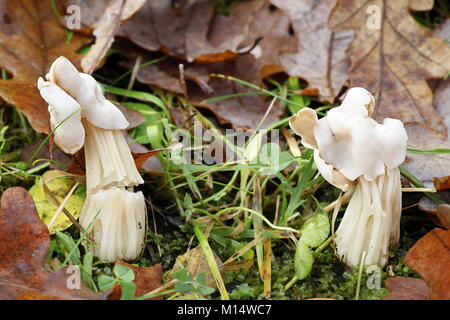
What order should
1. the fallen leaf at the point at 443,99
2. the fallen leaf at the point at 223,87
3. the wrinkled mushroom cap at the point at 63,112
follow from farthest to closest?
the fallen leaf at the point at 223,87
the fallen leaf at the point at 443,99
the wrinkled mushroom cap at the point at 63,112

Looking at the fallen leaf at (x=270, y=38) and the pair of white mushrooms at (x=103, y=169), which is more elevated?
the fallen leaf at (x=270, y=38)

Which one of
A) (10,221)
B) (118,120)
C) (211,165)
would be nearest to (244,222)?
(211,165)

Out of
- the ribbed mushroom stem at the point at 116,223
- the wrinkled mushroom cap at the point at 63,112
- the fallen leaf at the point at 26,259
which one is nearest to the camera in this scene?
the fallen leaf at the point at 26,259

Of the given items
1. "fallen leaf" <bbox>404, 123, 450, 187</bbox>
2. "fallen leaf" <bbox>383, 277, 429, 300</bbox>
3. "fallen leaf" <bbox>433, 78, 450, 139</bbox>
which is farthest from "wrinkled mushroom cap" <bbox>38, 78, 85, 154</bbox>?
"fallen leaf" <bbox>433, 78, 450, 139</bbox>

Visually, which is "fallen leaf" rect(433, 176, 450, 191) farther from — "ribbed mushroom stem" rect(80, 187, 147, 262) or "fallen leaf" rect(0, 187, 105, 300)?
"fallen leaf" rect(0, 187, 105, 300)

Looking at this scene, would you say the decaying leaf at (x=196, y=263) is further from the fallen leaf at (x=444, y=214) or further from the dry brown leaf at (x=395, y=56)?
the dry brown leaf at (x=395, y=56)

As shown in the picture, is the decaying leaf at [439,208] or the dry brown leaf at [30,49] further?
the dry brown leaf at [30,49]

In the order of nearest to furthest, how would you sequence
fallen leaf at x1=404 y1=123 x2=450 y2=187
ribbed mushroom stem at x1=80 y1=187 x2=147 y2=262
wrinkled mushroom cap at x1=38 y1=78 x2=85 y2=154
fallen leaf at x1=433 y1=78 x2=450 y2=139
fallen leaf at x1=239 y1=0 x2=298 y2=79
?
wrinkled mushroom cap at x1=38 y1=78 x2=85 y2=154 < ribbed mushroom stem at x1=80 y1=187 x2=147 y2=262 < fallen leaf at x1=404 y1=123 x2=450 y2=187 < fallen leaf at x1=433 y1=78 x2=450 y2=139 < fallen leaf at x1=239 y1=0 x2=298 y2=79

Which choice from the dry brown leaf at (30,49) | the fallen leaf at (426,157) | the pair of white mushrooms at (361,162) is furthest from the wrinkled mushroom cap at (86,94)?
the fallen leaf at (426,157)

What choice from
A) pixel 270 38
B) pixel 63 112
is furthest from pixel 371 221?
pixel 270 38
